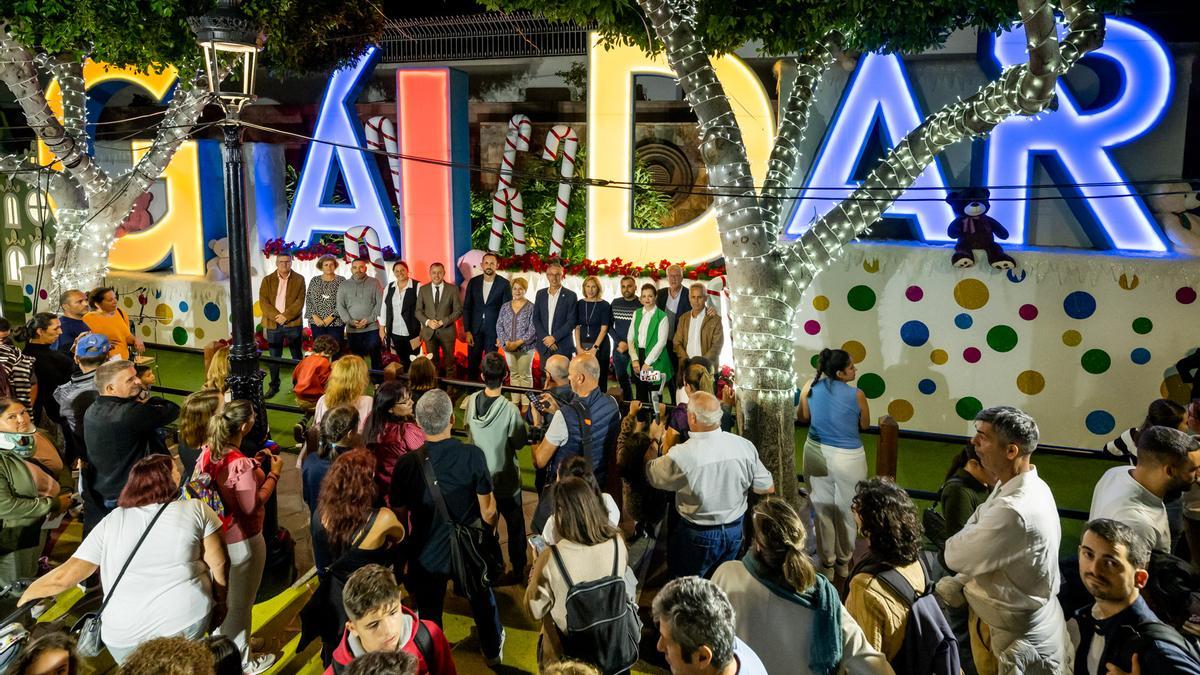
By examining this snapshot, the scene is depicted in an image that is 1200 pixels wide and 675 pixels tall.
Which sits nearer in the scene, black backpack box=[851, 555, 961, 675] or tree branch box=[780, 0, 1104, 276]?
black backpack box=[851, 555, 961, 675]

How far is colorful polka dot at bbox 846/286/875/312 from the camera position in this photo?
1030cm

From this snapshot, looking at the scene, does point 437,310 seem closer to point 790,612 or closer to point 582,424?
point 582,424

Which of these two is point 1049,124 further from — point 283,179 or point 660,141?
point 283,179

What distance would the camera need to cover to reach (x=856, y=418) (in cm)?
634

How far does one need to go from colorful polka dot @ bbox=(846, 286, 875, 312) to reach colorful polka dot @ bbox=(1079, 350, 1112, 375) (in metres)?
2.22

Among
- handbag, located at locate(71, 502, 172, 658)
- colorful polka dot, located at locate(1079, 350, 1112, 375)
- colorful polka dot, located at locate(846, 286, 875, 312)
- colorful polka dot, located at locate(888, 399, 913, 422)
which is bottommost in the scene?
colorful polka dot, located at locate(888, 399, 913, 422)

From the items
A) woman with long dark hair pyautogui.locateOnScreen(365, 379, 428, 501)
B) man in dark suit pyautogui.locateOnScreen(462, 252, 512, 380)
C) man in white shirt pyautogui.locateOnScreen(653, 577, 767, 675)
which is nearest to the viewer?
man in white shirt pyautogui.locateOnScreen(653, 577, 767, 675)

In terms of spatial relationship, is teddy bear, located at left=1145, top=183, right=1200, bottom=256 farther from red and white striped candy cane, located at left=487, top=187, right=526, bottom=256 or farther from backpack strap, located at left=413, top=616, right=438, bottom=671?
backpack strap, located at left=413, top=616, right=438, bottom=671

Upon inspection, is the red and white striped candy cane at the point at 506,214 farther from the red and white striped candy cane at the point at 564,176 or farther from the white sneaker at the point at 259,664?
the white sneaker at the point at 259,664

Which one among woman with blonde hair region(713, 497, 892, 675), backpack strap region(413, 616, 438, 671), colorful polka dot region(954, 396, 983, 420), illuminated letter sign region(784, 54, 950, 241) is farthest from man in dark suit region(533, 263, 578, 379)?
woman with blonde hair region(713, 497, 892, 675)

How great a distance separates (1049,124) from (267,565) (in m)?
8.49

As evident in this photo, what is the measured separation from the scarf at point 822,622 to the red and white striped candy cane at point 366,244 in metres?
9.91

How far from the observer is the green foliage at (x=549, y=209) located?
13.1m

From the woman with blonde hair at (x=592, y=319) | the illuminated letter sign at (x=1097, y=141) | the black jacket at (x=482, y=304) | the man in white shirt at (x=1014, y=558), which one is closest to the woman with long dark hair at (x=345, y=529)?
the man in white shirt at (x=1014, y=558)
